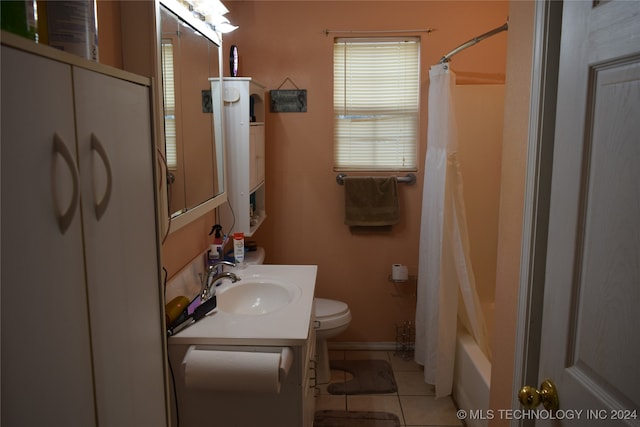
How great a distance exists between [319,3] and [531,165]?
7.48 ft

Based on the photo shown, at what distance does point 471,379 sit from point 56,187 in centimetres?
229

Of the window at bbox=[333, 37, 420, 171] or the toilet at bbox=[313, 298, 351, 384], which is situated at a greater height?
the window at bbox=[333, 37, 420, 171]

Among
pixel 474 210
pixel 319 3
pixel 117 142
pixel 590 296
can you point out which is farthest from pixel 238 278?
pixel 319 3

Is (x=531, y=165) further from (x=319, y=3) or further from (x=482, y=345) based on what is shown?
(x=319, y=3)

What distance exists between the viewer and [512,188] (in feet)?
5.17

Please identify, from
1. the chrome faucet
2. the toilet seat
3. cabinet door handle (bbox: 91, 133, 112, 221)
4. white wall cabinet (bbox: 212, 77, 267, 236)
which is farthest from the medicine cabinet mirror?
the toilet seat

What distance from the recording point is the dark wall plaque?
320 centimetres

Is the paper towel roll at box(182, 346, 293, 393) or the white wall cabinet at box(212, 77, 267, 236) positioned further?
the white wall cabinet at box(212, 77, 267, 236)

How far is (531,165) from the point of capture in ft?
4.24

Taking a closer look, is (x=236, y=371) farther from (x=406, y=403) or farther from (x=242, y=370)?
(x=406, y=403)

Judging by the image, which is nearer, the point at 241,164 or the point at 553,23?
the point at 553,23

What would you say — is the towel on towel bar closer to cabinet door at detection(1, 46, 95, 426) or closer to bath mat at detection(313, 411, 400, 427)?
bath mat at detection(313, 411, 400, 427)

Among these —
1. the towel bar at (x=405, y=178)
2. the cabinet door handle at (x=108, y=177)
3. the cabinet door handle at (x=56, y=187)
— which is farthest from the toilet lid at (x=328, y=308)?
the cabinet door handle at (x=56, y=187)

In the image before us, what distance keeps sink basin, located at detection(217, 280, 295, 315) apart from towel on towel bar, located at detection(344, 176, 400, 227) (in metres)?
1.17
